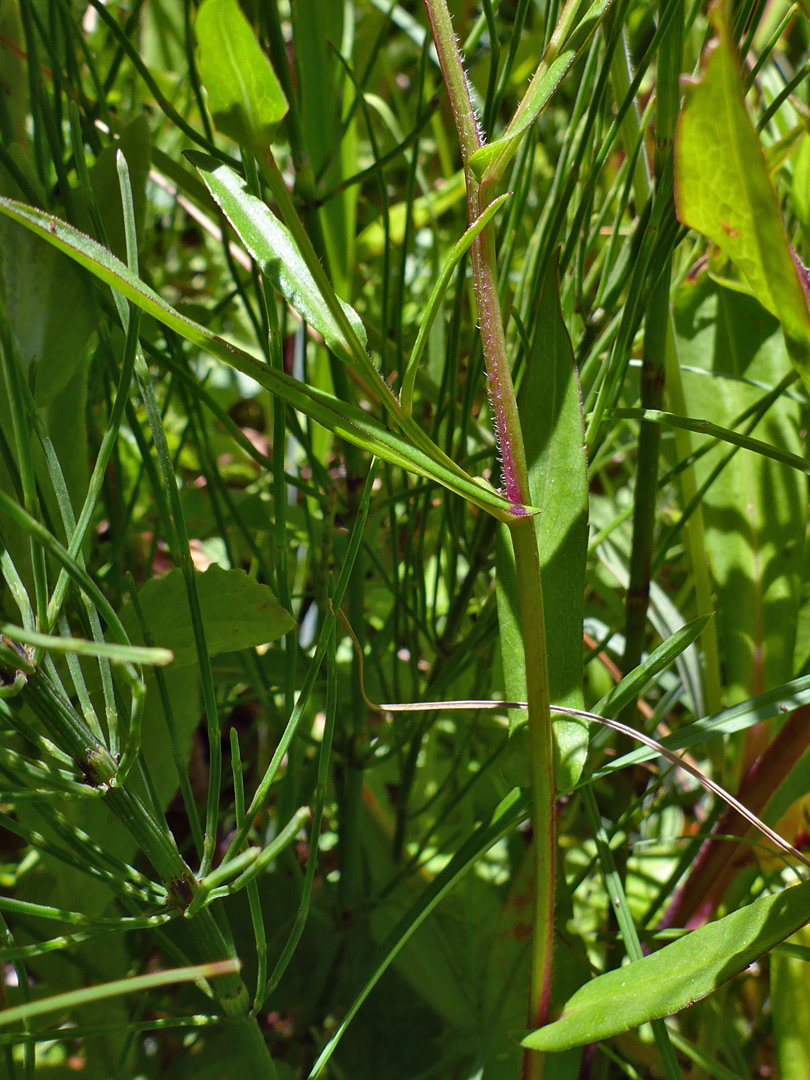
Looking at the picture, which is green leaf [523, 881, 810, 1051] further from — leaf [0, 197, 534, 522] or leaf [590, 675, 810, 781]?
leaf [0, 197, 534, 522]

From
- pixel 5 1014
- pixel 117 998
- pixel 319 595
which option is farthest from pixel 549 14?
pixel 117 998

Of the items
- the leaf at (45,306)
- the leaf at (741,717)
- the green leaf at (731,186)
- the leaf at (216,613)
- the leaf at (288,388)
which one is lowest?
the leaf at (741,717)

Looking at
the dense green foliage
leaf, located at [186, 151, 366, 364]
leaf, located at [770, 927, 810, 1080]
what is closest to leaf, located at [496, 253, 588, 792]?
the dense green foliage

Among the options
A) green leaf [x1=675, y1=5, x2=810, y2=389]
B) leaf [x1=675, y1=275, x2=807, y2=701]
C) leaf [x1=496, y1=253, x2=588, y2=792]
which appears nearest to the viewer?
green leaf [x1=675, y1=5, x2=810, y2=389]

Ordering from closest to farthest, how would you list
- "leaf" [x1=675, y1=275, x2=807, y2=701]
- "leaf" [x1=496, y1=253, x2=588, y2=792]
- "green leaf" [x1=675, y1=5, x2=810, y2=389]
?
"green leaf" [x1=675, y1=5, x2=810, y2=389] < "leaf" [x1=496, y1=253, x2=588, y2=792] < "leaf" [x1=675, y1=275, x2=807, y2=701]

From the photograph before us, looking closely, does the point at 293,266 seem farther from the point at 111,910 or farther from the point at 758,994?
the point at 758,994

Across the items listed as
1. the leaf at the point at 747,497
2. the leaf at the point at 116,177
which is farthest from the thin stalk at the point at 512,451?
the leaf at the point at 747,497

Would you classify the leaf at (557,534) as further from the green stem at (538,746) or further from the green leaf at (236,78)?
the green leaf at (236,78)

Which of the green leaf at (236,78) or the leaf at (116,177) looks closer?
the green leaf at (236,78)
